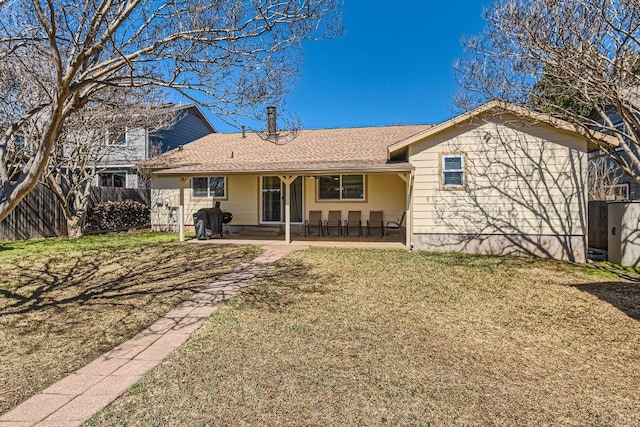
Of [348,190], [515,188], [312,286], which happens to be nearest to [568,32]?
[515,188]

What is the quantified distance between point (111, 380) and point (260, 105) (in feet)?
13.2

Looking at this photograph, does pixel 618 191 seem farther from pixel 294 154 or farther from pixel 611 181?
pixel 294 154

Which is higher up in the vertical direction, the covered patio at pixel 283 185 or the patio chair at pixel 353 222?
the covered patio at pixel 283 185

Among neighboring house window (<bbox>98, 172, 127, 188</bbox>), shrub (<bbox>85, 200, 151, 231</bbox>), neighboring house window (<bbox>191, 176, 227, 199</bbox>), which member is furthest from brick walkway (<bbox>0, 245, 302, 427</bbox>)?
neighboring house window (<bbox>98, 172, 127, 188</bbox>)

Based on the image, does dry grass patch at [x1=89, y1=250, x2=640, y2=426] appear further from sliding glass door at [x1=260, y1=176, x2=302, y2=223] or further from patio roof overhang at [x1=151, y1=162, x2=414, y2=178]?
sliding glass door at [x1=260, y1=176, x2=302, y2=223]

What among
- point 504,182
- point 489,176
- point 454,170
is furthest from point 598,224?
point 454,170

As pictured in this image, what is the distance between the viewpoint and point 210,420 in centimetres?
251

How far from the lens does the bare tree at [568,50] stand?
19.0 ft

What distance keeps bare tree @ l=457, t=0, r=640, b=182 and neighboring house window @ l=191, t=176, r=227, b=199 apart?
30.5ft

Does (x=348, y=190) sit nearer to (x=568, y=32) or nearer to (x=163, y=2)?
(x=568, y=32)

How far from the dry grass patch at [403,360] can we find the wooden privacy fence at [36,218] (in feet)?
32.4

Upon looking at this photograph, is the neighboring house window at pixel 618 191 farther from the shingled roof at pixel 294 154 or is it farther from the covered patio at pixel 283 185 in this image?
the covered patio at pixel 283 185

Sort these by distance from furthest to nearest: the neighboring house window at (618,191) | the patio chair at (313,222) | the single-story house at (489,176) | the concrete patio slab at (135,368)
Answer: the neighboring house window at (618,191) < the patio chair at (313,222) < the single-story house at (489,176) < the concrete patio slab at (135,368)

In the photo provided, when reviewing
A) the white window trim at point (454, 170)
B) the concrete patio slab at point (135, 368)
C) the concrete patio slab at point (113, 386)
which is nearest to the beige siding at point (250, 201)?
the white window trim at point (454, 170)
